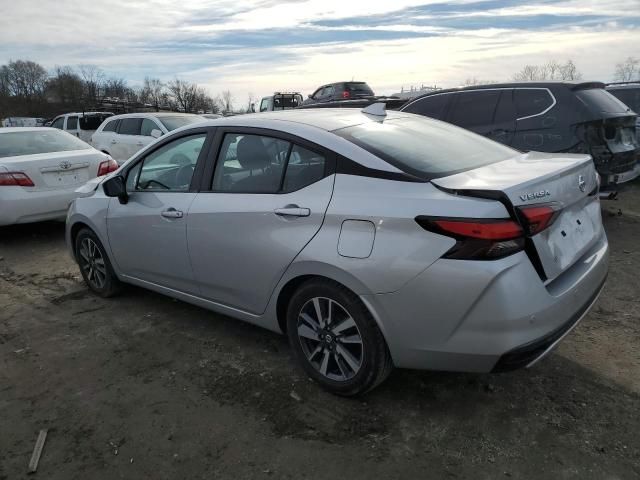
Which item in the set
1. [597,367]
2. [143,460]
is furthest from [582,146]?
[143,460]

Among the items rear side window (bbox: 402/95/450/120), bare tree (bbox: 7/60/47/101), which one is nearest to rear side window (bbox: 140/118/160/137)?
rear side window (bbox: 402/95/450/120)

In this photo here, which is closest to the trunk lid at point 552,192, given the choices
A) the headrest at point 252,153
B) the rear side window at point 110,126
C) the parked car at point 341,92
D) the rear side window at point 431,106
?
the headrest at point 252,153

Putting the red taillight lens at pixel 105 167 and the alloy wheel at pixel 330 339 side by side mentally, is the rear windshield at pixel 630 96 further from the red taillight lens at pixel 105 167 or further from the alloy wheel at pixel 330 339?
the alloy wheel at pixel 330 339

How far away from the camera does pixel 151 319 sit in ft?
13.8

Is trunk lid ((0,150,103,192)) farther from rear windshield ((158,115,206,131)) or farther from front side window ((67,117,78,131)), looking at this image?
front side window ((67,117,78,131))

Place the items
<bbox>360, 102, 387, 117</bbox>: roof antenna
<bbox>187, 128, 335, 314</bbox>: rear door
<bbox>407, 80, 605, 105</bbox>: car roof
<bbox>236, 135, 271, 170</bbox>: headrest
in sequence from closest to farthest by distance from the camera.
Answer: <bbox>187, 128, 335, 314</bbox>: rear door → <bbox>236, 135, 271, 170</bbox>: headrest → <bbox>360, 102, 387, 117</bbox>: roof antenna → <bbox>407, 80, 605, 105</bbox>: car roof

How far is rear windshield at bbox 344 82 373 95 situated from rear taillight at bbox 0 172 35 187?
1384cm

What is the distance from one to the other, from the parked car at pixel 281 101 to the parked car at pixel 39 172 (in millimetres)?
15686

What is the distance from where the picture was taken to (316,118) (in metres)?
3.30

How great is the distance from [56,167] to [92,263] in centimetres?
271

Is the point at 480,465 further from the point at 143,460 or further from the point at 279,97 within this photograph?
the point at 279,97

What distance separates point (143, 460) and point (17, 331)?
2.23 m

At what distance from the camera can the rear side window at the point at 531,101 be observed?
610 centimetres

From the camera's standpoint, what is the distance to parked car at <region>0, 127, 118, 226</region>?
21.0 feet
